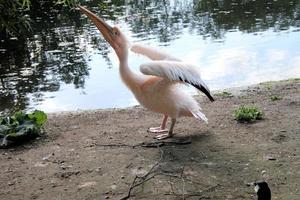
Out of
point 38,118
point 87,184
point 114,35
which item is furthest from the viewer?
point 38,118

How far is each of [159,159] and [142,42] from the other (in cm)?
816

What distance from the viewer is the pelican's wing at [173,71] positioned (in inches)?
210

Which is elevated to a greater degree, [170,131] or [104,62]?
[170,131]

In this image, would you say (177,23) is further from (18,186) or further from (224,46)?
(18,186)

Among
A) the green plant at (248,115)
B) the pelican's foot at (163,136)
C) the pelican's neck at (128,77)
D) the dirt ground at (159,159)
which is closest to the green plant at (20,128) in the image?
the dirt ground at (159,159)

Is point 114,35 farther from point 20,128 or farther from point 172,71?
point 20,128

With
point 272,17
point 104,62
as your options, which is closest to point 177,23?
point 272,17

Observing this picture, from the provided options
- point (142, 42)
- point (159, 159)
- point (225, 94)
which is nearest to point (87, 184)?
point (159, 159)

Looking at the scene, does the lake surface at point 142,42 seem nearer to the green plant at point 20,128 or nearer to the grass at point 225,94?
the grass at point 225,94

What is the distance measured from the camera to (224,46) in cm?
1251

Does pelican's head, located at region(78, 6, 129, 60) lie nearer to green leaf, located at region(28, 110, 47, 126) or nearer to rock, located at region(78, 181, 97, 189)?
green leaf, located at region(28, 110, 47, 126)

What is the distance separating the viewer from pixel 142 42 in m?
13.0

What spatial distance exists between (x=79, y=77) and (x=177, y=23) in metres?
5.44

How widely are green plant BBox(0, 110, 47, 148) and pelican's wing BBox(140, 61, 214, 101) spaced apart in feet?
5.44
